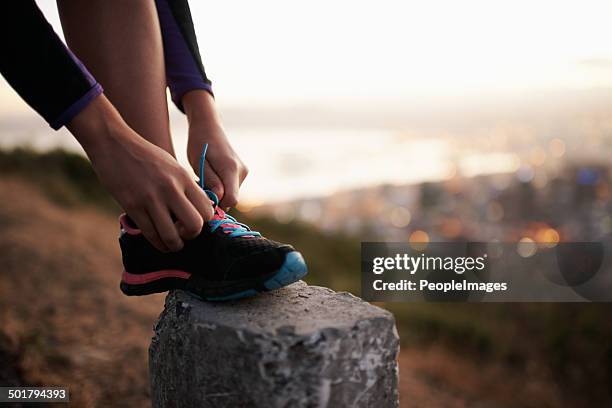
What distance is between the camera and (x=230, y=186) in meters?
1.33

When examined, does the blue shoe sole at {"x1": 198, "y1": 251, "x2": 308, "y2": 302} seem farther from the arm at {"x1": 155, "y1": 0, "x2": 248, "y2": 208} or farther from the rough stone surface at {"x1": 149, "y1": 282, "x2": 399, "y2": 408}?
the arm at {"x1": 155, "y1": 0, "x2": 248, "y2": 208}

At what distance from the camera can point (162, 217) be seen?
3.33ft

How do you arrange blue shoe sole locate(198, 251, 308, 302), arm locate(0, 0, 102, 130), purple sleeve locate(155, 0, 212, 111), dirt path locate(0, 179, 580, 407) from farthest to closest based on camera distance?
dirt path locate(0, 179, 580, 407) < purple sleeve locate(155, 0, 212, 111) < blue shoe sole locate(198, 251, 308, 302) < arm locate(0, 0, 102, 130)

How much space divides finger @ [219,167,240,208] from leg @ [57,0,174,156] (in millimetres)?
160

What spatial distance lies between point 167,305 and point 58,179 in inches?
193

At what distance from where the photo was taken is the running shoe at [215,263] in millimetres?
1110

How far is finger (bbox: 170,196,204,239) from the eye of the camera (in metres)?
1.01

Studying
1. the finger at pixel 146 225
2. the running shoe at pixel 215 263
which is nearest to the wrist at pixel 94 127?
the finger at pixel 146 225

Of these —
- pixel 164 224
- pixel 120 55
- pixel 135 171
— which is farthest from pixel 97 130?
pixel 120 55

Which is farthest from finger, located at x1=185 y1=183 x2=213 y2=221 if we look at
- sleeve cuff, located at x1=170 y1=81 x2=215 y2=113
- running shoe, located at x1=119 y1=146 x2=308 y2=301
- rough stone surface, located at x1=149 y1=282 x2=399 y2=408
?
sleeve cuff, located at x1=170 y1=81 x2=215 y2=113

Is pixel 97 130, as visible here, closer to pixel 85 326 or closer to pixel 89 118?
pixel 89 118

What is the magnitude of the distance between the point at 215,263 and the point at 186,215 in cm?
18

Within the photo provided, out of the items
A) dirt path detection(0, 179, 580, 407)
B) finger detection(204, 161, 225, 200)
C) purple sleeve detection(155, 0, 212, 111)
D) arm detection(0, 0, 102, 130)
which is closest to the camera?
arm detection(0, 0, 102, 130)

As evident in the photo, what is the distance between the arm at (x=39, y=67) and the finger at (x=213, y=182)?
1.27 ft
